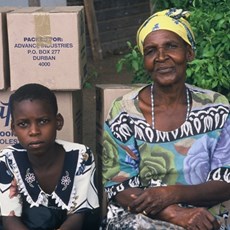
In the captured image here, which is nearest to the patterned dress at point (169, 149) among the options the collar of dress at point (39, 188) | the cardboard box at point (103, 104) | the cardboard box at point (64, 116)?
the collar of dress at point (39, 188)

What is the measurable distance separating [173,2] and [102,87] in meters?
1.01

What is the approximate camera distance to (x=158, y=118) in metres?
3.18

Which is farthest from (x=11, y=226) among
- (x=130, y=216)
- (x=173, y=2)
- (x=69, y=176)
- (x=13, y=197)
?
(x=173, y=2)

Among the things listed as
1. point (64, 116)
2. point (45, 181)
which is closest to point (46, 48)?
point (64, 116)

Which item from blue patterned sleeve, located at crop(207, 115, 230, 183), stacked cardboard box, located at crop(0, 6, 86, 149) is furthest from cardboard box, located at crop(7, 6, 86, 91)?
blue patterned sleeve, located at crop(207, 115, 230, 183)

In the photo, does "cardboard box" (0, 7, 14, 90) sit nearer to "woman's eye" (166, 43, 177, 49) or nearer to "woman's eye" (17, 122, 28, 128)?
"woman's eye" (17, 122, 28, 128)

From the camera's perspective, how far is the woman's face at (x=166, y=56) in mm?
3076

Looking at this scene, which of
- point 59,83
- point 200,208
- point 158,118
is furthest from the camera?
point 59,83

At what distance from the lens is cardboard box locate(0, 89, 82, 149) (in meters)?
3.81

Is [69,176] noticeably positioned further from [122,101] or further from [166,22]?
[166,22]

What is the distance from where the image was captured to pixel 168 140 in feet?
10.3

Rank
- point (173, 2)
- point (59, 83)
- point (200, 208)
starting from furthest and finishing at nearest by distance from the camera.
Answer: point (173, 2) → point (59, 83) → point (200, 208)

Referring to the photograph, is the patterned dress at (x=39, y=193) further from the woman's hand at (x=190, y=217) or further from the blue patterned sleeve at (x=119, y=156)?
the woman's hand at (x=190, y=217)

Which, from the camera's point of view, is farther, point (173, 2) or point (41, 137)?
point (173, 2)
